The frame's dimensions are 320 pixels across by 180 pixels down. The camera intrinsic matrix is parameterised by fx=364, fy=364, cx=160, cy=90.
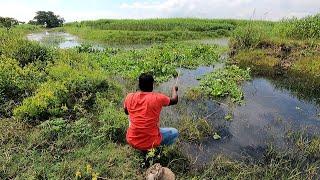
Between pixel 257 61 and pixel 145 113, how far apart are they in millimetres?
10522

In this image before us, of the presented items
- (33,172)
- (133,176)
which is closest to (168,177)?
(133,176)

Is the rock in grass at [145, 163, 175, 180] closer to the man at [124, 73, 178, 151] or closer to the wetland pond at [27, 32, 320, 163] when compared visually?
the man at [124, 73, 178, 151]

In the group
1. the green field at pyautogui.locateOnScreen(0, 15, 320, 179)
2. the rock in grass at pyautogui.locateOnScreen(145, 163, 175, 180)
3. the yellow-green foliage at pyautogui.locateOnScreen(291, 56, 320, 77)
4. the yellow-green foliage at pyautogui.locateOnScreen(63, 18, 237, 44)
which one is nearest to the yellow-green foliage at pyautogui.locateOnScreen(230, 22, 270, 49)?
the green field at pyautogui.locateOnScreen(0, 15, 320, 179)

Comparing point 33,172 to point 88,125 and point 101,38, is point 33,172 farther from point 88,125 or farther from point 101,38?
point 101,38

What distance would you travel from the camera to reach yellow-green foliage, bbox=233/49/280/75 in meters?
13.9

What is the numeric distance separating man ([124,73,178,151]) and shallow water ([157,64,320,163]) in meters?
1.24

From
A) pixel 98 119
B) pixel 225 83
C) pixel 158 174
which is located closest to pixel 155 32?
pixel 225 83

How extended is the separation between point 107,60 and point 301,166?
9183mm

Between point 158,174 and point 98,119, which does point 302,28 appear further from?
point 158,174

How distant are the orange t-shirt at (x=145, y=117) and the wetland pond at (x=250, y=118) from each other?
3.96 ft

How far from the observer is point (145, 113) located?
17.5 ft

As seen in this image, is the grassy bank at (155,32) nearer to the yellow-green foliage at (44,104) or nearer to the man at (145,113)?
the yellow-green foliage at (44,104)

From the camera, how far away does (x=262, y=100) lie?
32.8 feet

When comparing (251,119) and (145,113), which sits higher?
(145,113)
